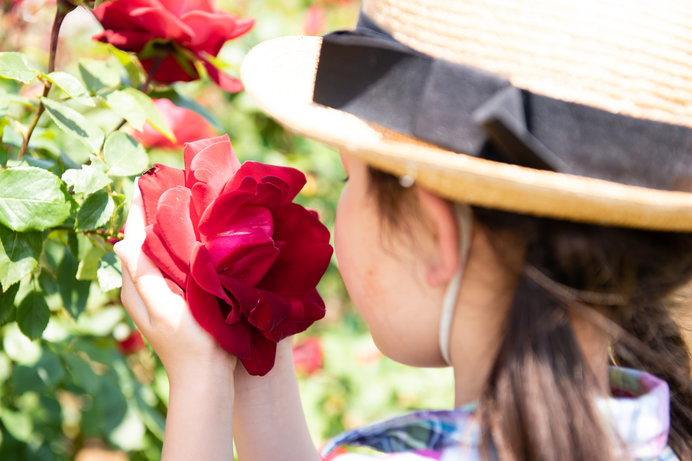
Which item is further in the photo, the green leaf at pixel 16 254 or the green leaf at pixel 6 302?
the green leaf at pixel 6 302

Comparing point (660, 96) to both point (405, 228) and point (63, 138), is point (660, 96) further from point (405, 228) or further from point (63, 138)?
point (63, 138)

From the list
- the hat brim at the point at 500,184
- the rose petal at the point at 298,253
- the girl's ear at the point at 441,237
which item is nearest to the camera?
the hat brim at the point at 500,184

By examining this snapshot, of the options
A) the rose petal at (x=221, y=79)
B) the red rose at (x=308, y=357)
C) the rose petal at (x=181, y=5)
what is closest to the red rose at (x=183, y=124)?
the rose petal at (x=221, y=79)

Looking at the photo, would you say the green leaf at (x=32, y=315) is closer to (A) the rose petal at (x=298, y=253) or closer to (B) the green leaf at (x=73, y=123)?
(B) the green leaf at (x=73, y=123)

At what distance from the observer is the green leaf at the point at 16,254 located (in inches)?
38.7

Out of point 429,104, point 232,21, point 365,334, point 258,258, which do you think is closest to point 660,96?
point 429,104

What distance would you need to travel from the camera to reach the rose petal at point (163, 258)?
0.93m

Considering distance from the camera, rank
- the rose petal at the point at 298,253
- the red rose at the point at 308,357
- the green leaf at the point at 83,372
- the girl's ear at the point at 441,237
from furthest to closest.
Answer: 1. the red rose at the point at 308,357
2. the green leaf at the point at 83,372
3. the rose petal at the point at 298,253
4. the girl's ear at the point at 441,237

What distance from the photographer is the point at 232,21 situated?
4.02 feet

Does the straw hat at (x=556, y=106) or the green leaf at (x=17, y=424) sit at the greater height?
the straw hat at (x=556, y=106)

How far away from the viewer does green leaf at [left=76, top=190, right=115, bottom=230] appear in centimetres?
101

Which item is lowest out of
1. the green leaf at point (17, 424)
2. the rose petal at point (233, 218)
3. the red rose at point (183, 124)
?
the green leaf at point (17, 424)

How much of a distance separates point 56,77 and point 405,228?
1.75 feet

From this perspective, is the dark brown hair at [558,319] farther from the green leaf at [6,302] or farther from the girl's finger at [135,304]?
the green leaf at [6,302]
